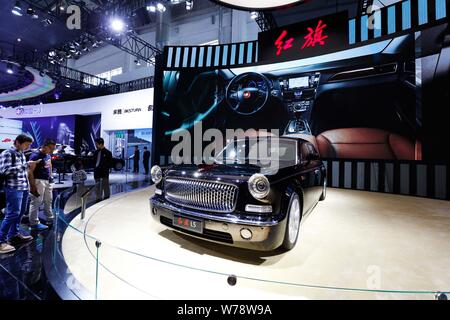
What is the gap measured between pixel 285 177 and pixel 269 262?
33.1 inches

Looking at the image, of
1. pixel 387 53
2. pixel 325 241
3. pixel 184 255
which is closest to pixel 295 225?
pixel 325 241

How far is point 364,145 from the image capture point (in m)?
6.34

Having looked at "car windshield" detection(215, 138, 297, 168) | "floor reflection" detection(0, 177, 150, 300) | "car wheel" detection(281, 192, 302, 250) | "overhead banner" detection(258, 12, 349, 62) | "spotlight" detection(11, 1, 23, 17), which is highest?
"spotlight" detection(11, 1, 23, 17)

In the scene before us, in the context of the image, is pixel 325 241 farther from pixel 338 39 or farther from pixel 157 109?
pixel 157 109

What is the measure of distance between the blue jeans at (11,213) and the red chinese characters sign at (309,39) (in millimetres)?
7328

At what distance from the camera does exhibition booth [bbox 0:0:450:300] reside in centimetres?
189

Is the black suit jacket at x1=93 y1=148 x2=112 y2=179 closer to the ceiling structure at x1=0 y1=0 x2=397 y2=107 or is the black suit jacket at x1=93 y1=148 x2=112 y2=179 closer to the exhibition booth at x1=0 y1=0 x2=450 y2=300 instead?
the exhibition booth at x1=0 y1=0 x2=450 y2=300

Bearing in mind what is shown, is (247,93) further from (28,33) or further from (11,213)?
(28,33)

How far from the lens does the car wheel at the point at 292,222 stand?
2.22 meters

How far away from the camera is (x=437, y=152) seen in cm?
546

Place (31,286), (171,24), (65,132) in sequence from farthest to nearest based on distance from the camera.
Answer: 1. (65,132)
2. (171,24)
3. (31,286)

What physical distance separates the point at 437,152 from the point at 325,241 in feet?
16.2

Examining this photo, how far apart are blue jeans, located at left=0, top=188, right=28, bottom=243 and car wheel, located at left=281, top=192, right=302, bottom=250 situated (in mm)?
2998

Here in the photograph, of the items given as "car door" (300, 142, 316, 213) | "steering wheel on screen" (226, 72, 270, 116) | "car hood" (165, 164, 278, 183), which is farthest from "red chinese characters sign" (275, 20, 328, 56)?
"car hood" (165, 164, 278, 183)
